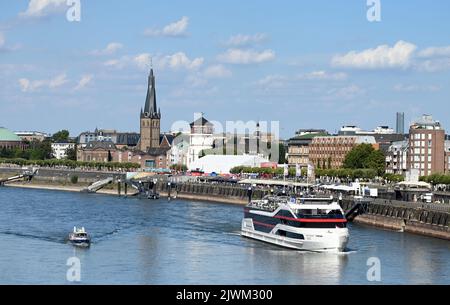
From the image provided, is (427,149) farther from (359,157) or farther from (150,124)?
(150,124)

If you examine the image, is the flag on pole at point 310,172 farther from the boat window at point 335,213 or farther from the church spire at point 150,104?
the church spire at point 150,104

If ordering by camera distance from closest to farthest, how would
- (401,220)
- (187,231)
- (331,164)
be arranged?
(187,231) → (401,220) → (331,164)

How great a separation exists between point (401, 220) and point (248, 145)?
333 feet

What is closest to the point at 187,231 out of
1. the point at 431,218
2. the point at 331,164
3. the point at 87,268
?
the point at 431,218

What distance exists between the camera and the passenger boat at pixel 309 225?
173ft

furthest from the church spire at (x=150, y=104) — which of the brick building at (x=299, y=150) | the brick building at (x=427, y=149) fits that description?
the brick building at (x=427, y=149)

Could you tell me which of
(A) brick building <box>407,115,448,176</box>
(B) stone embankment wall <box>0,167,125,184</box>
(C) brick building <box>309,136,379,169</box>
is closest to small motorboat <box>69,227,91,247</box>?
(A) brick building <box>407,115,448,176</box>

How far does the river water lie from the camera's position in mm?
43000

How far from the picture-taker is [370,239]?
61.4 m

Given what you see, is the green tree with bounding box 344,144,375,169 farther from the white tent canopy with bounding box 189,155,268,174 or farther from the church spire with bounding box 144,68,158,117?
the church spire with bounding box 144,68,158,117

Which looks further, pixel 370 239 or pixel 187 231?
pixel 187 231

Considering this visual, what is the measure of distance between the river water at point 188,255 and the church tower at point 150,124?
353 feet

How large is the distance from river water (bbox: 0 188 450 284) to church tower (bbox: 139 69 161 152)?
353 ft
